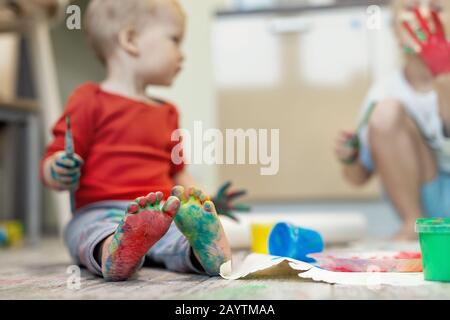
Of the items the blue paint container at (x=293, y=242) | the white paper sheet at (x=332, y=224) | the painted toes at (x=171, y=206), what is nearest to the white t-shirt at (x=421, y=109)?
the white paper sheet at (x=332, y=224)

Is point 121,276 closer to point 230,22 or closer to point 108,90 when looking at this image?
point 108,90

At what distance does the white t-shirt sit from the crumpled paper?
588 mm

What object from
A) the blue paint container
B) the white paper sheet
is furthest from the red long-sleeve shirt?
the white paper sheet

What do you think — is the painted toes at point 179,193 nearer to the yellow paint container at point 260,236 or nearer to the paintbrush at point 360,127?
the yellow paint container at point 260,236

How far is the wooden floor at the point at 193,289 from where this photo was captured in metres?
0.51

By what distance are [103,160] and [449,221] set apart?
0.43 meters

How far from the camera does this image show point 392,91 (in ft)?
4.19

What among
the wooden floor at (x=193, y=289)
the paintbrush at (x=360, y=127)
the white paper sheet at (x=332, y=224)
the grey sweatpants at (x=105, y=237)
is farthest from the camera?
the paintbrush at (x=360, y=127)

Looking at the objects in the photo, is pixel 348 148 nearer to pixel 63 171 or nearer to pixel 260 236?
pixel 260 236

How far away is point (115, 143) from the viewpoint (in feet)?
2.68

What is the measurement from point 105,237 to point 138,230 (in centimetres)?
12

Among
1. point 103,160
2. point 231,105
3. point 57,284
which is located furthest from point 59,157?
point 231,105

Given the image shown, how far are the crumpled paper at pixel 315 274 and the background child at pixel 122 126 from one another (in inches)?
4.1

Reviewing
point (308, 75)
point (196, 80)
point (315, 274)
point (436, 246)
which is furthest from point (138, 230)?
point (308, 75)
